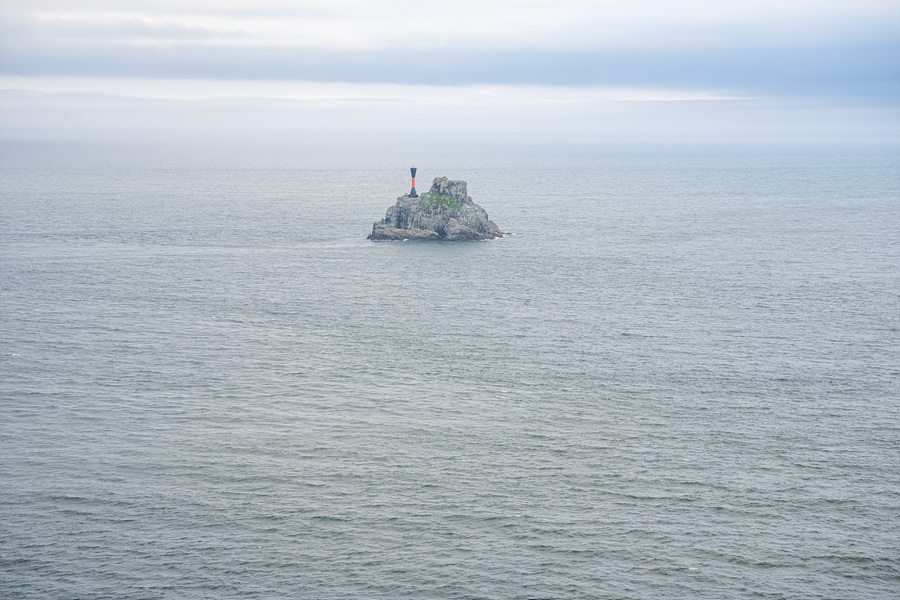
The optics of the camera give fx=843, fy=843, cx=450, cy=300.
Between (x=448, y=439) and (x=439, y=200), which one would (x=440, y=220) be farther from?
(x=448, y=439)

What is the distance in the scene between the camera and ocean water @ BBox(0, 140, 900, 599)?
64.2m

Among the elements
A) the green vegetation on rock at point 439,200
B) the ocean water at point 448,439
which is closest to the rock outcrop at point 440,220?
the green vegetation on rock at point 439,200

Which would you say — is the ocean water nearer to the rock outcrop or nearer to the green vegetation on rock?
the rock outcrop

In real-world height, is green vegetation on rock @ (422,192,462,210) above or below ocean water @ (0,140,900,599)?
above

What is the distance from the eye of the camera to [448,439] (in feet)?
279

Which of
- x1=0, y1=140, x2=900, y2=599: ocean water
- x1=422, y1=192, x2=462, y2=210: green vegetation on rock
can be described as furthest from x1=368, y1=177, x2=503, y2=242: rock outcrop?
x1=0, y1=140, x2=900, y2=599: ocean water

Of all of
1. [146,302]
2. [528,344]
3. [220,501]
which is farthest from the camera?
[146,302]

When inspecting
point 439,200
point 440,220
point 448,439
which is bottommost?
point 448,439

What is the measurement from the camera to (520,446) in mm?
83625

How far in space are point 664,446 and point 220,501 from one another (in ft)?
138

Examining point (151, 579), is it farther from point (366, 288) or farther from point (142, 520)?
point (366, 288)

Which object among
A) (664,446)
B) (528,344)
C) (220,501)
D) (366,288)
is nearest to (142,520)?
(220,501)

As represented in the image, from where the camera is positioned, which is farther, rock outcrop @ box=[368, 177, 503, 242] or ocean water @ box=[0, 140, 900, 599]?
rock outcrop @ box=[368, 177, 503, 242]

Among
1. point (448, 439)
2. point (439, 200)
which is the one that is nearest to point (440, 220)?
point (439, 200)
